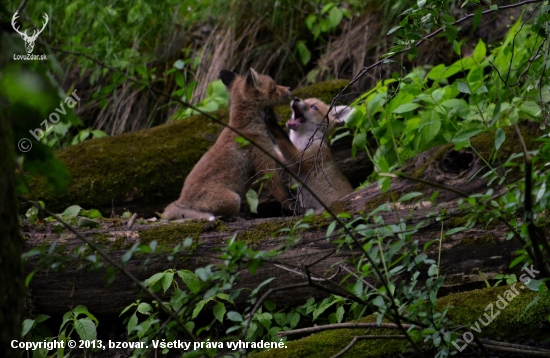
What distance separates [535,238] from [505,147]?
243cm

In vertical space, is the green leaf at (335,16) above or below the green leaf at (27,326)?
above

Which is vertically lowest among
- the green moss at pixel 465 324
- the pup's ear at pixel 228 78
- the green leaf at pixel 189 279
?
the green moss at pixel 465 324

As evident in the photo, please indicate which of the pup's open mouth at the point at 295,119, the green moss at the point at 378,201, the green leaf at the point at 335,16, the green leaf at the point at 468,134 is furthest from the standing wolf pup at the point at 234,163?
the green leaf at the point at 468,134

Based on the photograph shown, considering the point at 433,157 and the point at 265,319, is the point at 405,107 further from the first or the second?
the point at 265,319

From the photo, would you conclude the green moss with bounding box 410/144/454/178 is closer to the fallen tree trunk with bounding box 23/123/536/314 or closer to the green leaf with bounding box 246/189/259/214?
the fallen tree trunk with bounding box 23/123/536/314

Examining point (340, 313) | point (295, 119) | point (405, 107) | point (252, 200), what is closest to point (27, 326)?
point (340, 313)

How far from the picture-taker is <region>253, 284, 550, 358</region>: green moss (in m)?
3.17

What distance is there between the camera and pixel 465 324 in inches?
122

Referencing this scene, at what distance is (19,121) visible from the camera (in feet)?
6.03

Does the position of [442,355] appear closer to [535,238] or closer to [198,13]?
[535,238]

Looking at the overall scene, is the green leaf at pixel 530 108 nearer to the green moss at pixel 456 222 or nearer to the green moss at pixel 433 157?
the green moss at pixel 433 157

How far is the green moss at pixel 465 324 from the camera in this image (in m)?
3.17

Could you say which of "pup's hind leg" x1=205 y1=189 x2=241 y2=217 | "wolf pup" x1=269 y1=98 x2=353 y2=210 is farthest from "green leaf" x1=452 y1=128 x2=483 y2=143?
"pup's hind leg" x1=205 y1=189 x2=241 y2=217

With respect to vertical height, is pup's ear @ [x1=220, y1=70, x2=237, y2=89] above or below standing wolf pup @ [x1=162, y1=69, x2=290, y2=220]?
above
